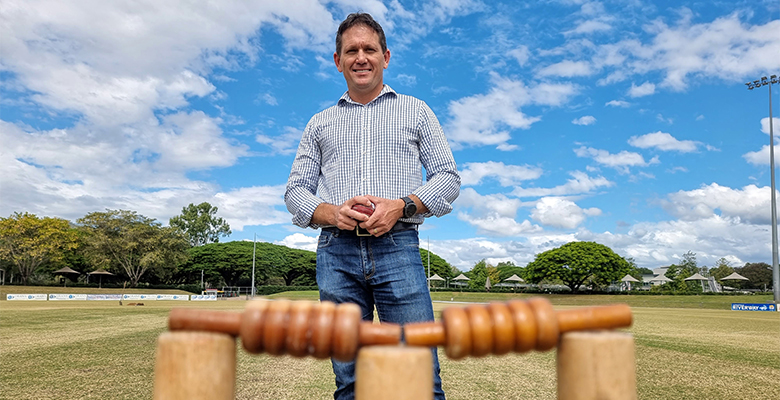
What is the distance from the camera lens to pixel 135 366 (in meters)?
5.36

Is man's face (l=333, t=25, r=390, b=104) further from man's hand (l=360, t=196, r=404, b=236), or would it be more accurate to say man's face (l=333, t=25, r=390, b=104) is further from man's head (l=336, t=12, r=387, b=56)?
man's hand (l=360, t=196, r=404, b=236)

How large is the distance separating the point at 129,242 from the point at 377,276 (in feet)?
172

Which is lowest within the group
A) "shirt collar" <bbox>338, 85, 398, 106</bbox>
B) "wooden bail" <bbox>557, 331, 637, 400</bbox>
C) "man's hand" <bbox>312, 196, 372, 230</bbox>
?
"wooden bail" <bbox>557, 331, 637, 400</bbox>

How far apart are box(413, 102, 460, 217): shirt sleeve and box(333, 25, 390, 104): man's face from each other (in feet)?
1.04

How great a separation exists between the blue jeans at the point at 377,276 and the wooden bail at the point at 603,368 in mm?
1344

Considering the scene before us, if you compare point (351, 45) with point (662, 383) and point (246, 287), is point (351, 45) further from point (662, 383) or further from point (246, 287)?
point (246, 287)

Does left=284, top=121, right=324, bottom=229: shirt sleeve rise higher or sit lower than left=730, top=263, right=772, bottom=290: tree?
higher

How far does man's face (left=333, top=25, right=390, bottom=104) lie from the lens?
2373 mm

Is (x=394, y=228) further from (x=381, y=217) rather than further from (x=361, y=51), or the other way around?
(x=361, y=51)

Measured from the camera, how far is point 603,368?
2.81ft

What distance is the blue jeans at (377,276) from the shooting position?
7.12 feet

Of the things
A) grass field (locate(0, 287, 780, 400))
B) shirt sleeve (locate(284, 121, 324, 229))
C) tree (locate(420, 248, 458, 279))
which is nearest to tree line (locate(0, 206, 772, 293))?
tree (locate(420, 248, 458, 279))

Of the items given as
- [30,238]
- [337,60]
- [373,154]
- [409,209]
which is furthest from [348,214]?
[30,238]

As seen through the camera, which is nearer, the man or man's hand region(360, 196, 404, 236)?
man's hand region(360, 196, 404, 236)
